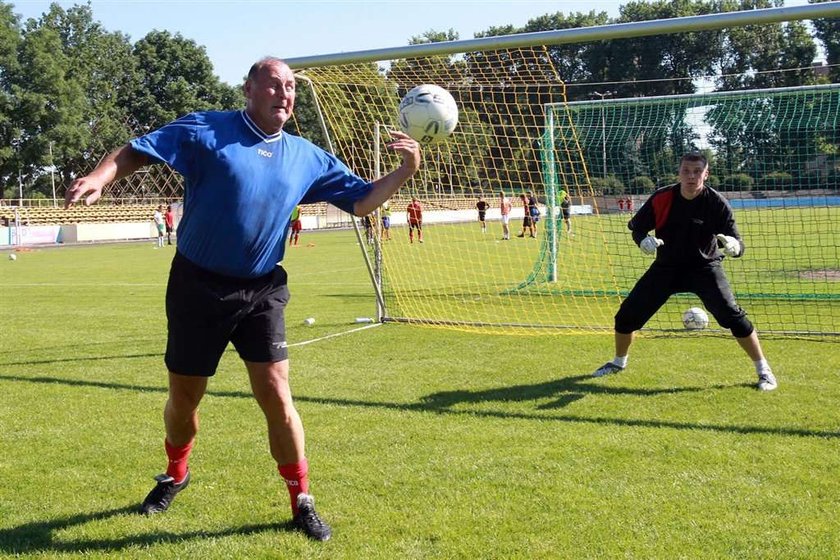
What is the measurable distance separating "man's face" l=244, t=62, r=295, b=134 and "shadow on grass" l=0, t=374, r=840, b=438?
294cm

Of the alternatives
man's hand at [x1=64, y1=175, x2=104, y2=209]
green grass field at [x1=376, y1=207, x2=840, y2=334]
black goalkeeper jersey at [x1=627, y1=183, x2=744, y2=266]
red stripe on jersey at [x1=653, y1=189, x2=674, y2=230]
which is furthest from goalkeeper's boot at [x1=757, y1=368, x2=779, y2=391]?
man's hand at [x1=64, y1=175, x2=104, y2=209]

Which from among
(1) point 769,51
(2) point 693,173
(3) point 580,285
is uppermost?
(1) point 769,51

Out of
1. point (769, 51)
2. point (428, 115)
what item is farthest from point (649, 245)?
point (769, 51)

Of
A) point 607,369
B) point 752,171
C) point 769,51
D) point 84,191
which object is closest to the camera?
point 84,191

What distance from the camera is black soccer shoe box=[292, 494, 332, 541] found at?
3967mm

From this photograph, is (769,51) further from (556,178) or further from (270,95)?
(270,95)

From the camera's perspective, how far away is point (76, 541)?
13.1ft

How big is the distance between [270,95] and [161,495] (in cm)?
211

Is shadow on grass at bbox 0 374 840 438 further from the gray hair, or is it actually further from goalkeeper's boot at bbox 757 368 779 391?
the gray hair

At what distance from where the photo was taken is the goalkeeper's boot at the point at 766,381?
6.59 metres

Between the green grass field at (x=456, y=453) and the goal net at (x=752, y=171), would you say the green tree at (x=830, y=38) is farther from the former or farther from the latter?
the green grass field at (x=456, y=453)

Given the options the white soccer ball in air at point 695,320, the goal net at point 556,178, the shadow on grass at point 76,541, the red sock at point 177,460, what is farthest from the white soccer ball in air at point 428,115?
the white soccer ball in air at point 695,320

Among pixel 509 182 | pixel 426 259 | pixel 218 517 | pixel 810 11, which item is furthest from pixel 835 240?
pixel 218 517

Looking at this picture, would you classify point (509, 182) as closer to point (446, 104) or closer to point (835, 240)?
point (446, 104)
